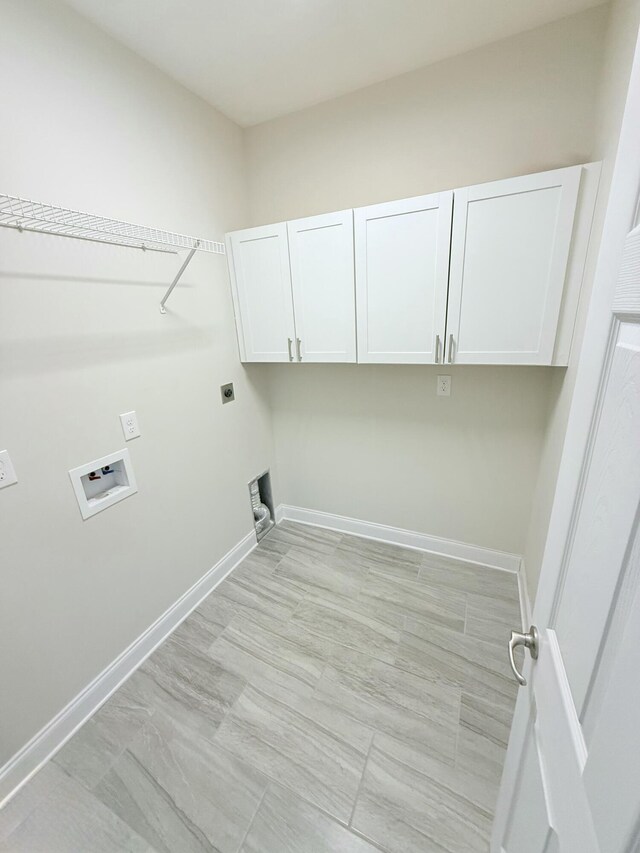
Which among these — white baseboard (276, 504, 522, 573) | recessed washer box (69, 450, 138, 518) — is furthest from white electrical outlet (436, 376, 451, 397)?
recessed washer box (69, 450, 138, 518)

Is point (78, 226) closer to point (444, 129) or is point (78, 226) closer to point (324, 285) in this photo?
point (324, 285)

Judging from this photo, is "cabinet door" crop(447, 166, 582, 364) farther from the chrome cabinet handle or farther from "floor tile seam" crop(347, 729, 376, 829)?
"floor tile seam" crop(347, 729, 376, 829)

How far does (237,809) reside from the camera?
1.17 meters

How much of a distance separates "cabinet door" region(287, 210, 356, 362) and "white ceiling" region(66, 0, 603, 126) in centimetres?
65

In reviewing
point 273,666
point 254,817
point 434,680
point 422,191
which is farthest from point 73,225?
point 434,680

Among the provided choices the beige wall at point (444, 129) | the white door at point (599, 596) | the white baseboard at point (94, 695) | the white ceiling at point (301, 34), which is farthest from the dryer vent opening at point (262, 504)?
the white ceiling at point (301, 34)

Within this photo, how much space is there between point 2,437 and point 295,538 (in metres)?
1.92

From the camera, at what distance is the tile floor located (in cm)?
112

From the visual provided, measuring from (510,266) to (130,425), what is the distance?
1.89 meters

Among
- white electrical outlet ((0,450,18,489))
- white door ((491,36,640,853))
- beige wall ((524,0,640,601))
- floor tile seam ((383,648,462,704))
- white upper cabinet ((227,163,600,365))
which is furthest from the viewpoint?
floor tile seam ((383,648,462,704))

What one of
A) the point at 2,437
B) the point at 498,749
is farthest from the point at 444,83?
the point at 498,749

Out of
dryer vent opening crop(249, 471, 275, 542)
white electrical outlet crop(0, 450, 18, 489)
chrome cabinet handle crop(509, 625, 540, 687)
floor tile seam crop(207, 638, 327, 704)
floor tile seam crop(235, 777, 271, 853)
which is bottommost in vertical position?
floor tile seam crop(235, 777, 271, 853)

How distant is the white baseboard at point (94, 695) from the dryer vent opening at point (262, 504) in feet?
1.52

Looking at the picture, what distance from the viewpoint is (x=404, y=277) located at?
1.65 metres
